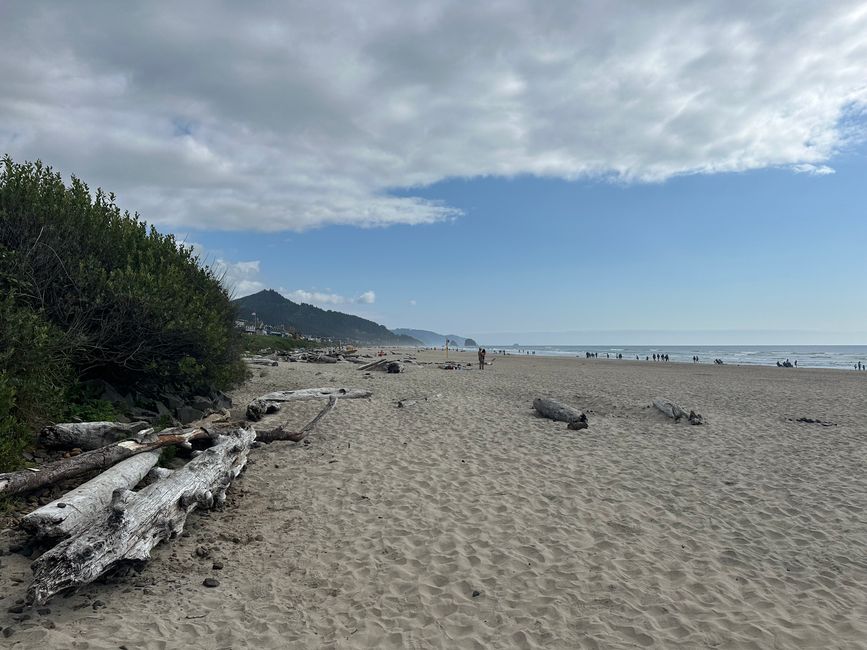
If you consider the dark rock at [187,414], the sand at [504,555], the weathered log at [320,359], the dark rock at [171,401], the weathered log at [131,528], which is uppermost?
the weathered log at [320,359]

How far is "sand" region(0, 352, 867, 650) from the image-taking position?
4297 mm

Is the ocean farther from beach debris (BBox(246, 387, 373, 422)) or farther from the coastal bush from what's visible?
the coastal bush

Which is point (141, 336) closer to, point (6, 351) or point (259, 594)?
point (6, 351)

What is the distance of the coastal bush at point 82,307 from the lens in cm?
725

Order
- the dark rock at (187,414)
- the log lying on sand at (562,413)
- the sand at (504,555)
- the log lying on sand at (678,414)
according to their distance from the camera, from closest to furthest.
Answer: the sand at (504,555), the dark rock at (187,414), the log lying on sand at (562,413), the log lying on sand at (678,414)

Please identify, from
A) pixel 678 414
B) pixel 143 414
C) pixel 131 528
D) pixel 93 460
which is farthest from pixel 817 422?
pixel 143 414

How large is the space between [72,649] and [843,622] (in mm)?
7015

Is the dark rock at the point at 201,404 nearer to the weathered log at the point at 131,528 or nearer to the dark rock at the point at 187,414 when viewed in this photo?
the dark rock at the point at 187,414

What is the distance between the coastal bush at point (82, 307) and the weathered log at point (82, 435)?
0.40 meters

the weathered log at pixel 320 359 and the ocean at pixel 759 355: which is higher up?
the ocean at pixel 759 355

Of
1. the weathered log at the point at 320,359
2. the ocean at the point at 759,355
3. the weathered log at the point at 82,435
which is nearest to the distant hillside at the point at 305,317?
the ocean at the point at 759,355

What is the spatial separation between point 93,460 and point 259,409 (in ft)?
19.6

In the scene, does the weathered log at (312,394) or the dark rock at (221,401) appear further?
the weathered log at (312,394)

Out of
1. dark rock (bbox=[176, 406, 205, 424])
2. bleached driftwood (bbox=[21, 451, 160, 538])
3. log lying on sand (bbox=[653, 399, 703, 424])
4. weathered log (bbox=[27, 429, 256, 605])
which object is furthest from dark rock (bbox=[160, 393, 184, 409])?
log lying on sand (bbox=[653, 399, 703, 424])
